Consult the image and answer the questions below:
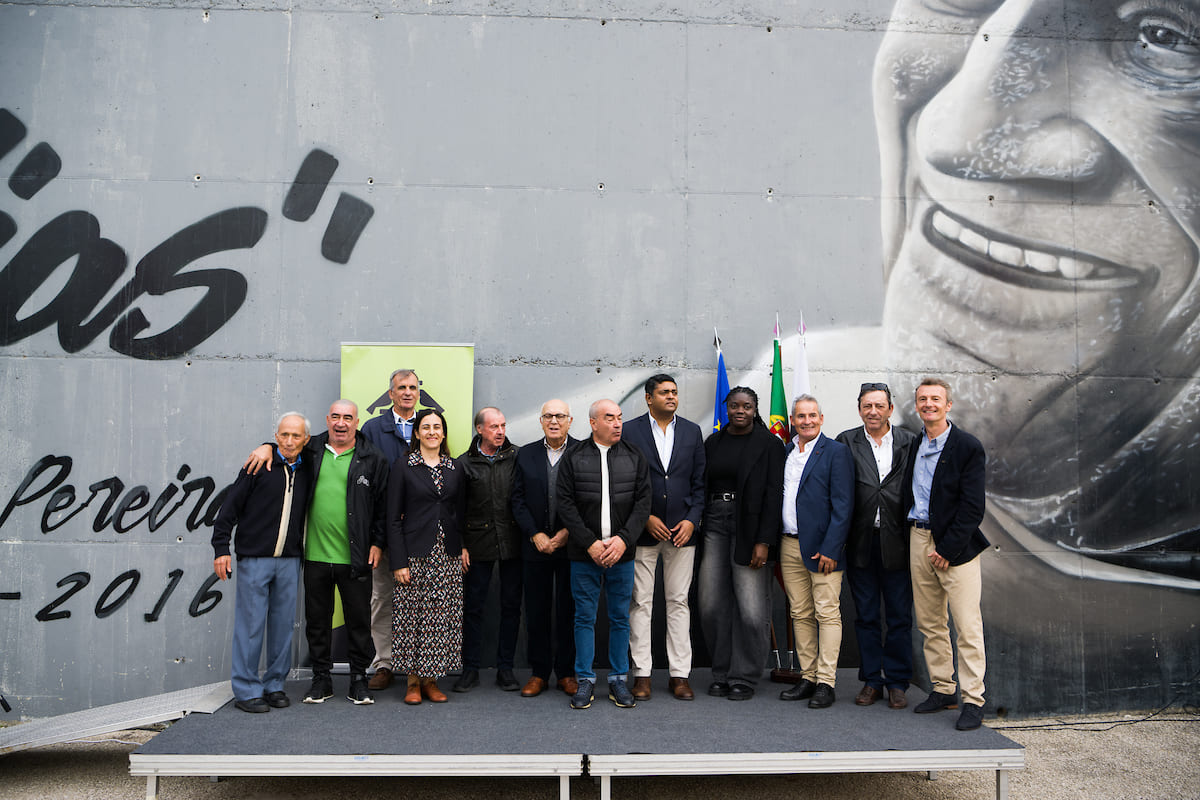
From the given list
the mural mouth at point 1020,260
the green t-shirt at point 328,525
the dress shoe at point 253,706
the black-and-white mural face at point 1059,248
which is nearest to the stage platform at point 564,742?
the dress shoe at point 253,706

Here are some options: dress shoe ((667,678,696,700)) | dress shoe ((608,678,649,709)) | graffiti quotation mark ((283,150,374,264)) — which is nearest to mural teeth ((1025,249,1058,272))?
dress shoe ((667,678,696,700))

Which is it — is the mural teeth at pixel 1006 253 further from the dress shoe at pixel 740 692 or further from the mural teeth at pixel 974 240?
the dress shoe at pixel 740 692

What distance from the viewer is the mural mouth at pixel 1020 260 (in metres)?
4.93

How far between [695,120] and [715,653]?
3.11m

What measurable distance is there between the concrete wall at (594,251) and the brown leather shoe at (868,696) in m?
1.39

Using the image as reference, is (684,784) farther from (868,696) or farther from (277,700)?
(277,700)

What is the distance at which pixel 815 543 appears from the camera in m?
3.75

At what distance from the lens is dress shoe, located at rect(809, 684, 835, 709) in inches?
145

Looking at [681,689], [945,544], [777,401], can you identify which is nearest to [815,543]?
[945,544]

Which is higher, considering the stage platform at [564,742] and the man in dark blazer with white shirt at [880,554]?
the man in dark blazer with white shirt at [880,554]

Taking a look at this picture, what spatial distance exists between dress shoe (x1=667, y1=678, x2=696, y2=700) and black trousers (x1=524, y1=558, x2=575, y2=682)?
49 cm

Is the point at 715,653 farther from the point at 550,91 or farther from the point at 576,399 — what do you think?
the point at 550,91

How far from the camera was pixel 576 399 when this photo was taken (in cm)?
475

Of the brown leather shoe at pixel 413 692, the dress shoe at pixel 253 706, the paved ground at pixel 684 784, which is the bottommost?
the paved ground at pixel 684 784
